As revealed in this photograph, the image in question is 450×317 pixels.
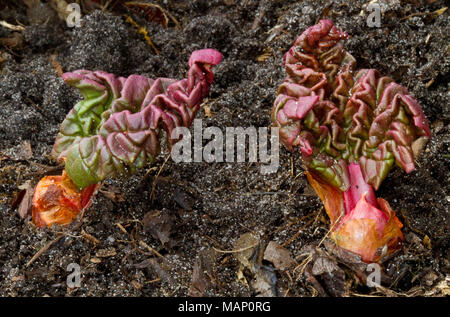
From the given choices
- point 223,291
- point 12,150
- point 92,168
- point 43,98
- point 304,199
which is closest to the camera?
point 92,168

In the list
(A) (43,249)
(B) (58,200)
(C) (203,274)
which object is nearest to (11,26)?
(B) (58,200)

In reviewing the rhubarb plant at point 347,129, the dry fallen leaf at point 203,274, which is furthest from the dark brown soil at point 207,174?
the rhubarb plant at point 347,129

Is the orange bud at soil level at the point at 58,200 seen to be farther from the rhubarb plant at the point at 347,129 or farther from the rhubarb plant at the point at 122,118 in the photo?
the rhubarb plant at the point at 347,129

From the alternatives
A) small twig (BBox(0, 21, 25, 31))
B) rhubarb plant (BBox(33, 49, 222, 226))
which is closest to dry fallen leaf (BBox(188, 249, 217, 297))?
rhubarb plant (BBox(33, 49, 222, 226))

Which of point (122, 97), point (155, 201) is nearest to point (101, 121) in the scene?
point (122, 97)

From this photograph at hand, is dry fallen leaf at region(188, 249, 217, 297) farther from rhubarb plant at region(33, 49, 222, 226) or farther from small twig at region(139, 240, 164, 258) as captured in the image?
rhubarb plant at region(33, 49, 222, 226)

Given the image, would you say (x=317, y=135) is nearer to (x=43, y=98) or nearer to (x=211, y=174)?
(x=211, y=174)

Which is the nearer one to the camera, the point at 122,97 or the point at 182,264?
the point at 122,97
